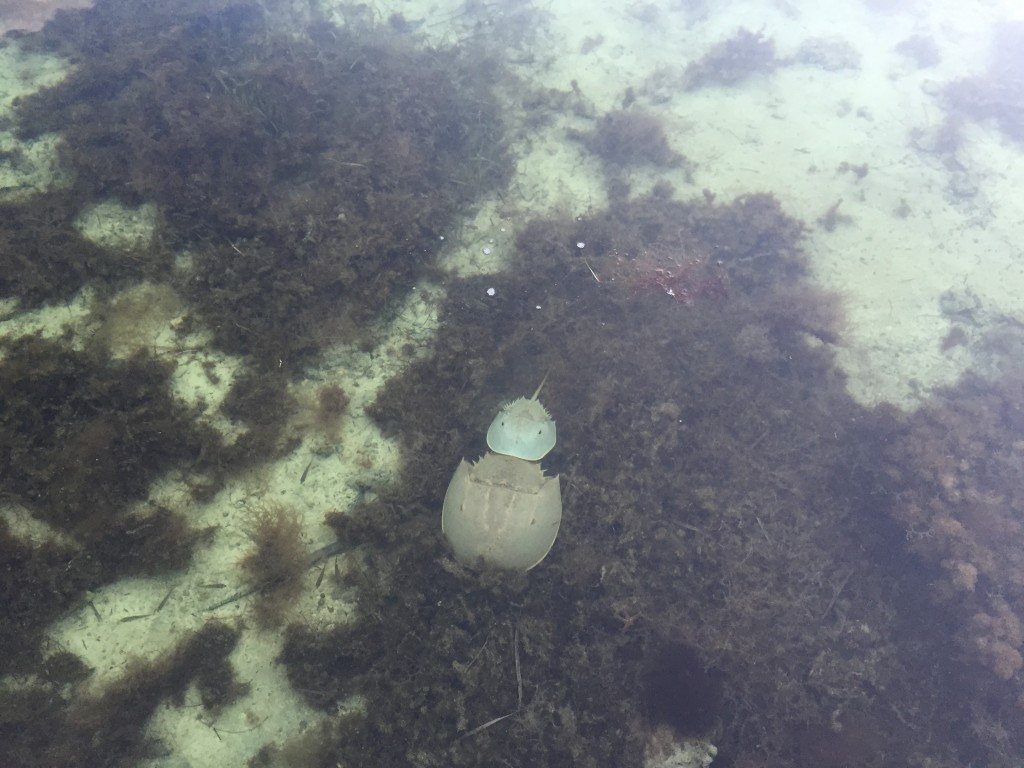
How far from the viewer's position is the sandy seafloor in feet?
14.2

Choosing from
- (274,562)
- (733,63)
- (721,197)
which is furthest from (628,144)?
(274,562)

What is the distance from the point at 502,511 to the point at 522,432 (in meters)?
0.87

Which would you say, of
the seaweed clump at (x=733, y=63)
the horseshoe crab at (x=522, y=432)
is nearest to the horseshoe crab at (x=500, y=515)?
the horseshoe crab at (x=522, y=432)

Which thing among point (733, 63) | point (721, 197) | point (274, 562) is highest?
point (733, 63)

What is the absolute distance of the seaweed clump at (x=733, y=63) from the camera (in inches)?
403

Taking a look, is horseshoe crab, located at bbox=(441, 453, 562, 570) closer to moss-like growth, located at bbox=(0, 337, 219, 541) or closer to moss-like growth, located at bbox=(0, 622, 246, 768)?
moss-like growth, located at bbox=(0, 622, 246, 768)

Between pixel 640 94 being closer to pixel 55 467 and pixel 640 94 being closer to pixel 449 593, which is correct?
pixel 449 593

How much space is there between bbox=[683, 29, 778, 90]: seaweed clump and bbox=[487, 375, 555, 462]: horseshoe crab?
7.97 m

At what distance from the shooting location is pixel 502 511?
4.58 m

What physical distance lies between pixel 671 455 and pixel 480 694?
115 inches

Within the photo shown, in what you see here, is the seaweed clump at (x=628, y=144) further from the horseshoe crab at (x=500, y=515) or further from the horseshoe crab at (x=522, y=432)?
the horseshoe crab at (x=500, y=515)

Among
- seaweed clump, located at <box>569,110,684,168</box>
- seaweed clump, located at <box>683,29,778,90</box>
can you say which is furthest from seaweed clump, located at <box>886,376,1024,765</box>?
seaweed clump, located at <box>683,29,778,90</box>

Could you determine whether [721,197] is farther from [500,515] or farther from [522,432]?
[500,515]

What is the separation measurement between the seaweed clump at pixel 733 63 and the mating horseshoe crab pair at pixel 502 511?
28.3ft
